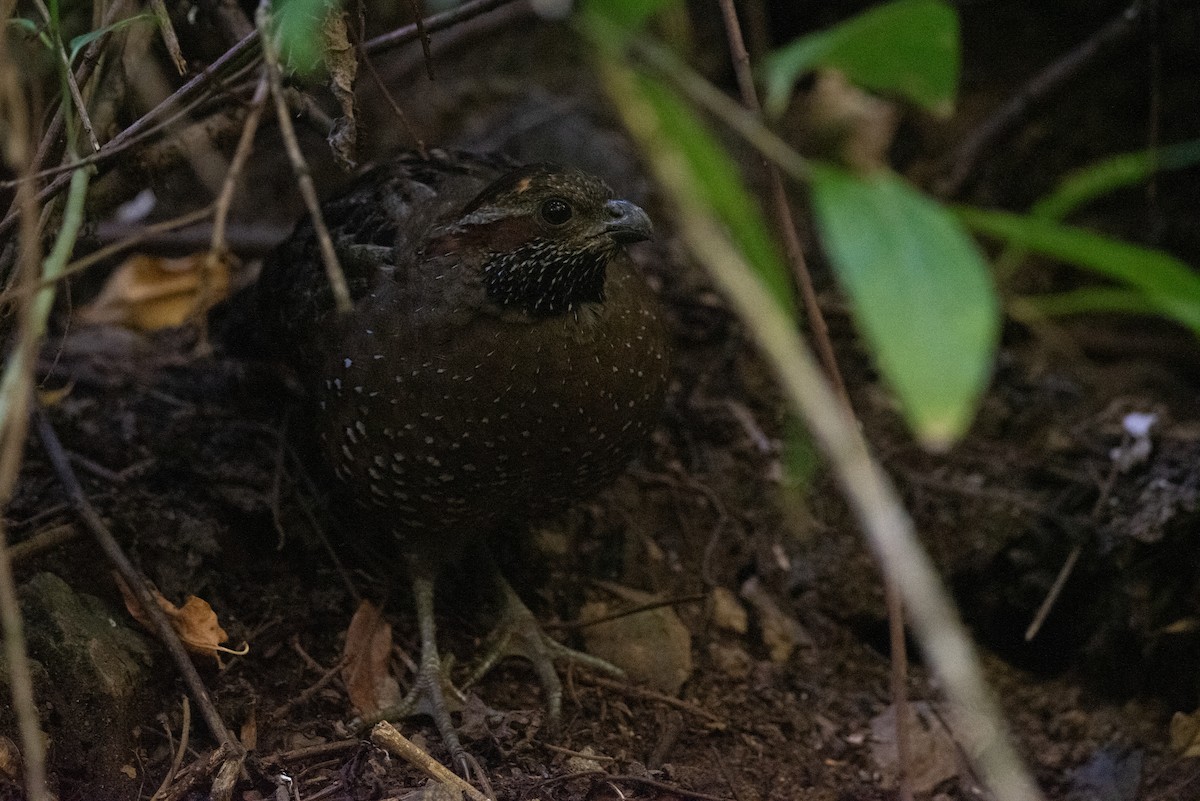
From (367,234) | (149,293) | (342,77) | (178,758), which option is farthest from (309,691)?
(149,293)

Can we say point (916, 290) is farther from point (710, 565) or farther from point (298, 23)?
point (710, 565)

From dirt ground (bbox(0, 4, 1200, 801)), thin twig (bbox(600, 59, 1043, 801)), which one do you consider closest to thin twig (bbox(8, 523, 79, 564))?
dirt ground (bbox(0, 4, 1200, 801))

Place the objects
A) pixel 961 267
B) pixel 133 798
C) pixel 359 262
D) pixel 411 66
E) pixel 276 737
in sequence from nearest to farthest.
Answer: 1. pixel 961 267
2. pixel 133 798
3. pixel 276 737
4. pixel 359 262
5. pixel 411 66

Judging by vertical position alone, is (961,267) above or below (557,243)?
above

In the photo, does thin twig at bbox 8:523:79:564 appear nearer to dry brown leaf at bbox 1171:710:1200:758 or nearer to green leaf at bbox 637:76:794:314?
green leaf at bbox 637:76:794:314

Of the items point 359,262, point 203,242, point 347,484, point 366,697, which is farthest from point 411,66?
point 366,697

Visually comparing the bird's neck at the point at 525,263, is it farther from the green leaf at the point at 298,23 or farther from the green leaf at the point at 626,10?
the green leaf at the point at 626,10

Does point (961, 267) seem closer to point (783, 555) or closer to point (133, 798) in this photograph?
point (133, 798)
